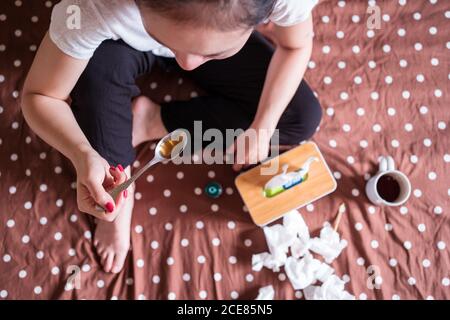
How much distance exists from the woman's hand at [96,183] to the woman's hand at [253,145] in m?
0.23

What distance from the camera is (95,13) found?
0.57m

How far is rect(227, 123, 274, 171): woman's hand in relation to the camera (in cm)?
78

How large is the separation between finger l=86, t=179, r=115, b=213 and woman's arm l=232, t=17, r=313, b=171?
273 mm

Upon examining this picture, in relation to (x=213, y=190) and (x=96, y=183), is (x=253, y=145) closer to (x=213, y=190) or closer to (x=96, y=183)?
(x=213, y=190)

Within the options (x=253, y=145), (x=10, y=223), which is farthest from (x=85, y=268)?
(x=253, y=145)

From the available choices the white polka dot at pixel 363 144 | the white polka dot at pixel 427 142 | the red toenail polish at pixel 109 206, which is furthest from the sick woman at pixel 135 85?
the white polka dot at pixel 427 142

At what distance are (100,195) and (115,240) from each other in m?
0.21

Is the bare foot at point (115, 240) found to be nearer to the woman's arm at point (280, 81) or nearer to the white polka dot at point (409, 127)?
the woman's arm at point (280, 81)

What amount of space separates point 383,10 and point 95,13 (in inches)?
24.0

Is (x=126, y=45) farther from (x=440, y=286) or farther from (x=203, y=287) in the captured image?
(x=440, y=286)

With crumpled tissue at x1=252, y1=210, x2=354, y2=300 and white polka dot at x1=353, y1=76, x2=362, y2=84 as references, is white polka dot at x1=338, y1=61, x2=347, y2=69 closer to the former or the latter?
white polka dot at x1=353, y1=76, x2=362, y2=84

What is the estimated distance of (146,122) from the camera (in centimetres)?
84

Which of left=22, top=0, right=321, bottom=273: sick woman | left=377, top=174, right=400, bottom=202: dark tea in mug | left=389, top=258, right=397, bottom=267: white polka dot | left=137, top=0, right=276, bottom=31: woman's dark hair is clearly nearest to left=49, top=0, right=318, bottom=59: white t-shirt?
left=22, top=0, right=321, bottom=273: sick woman

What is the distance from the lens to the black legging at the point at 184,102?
719 millimetres
